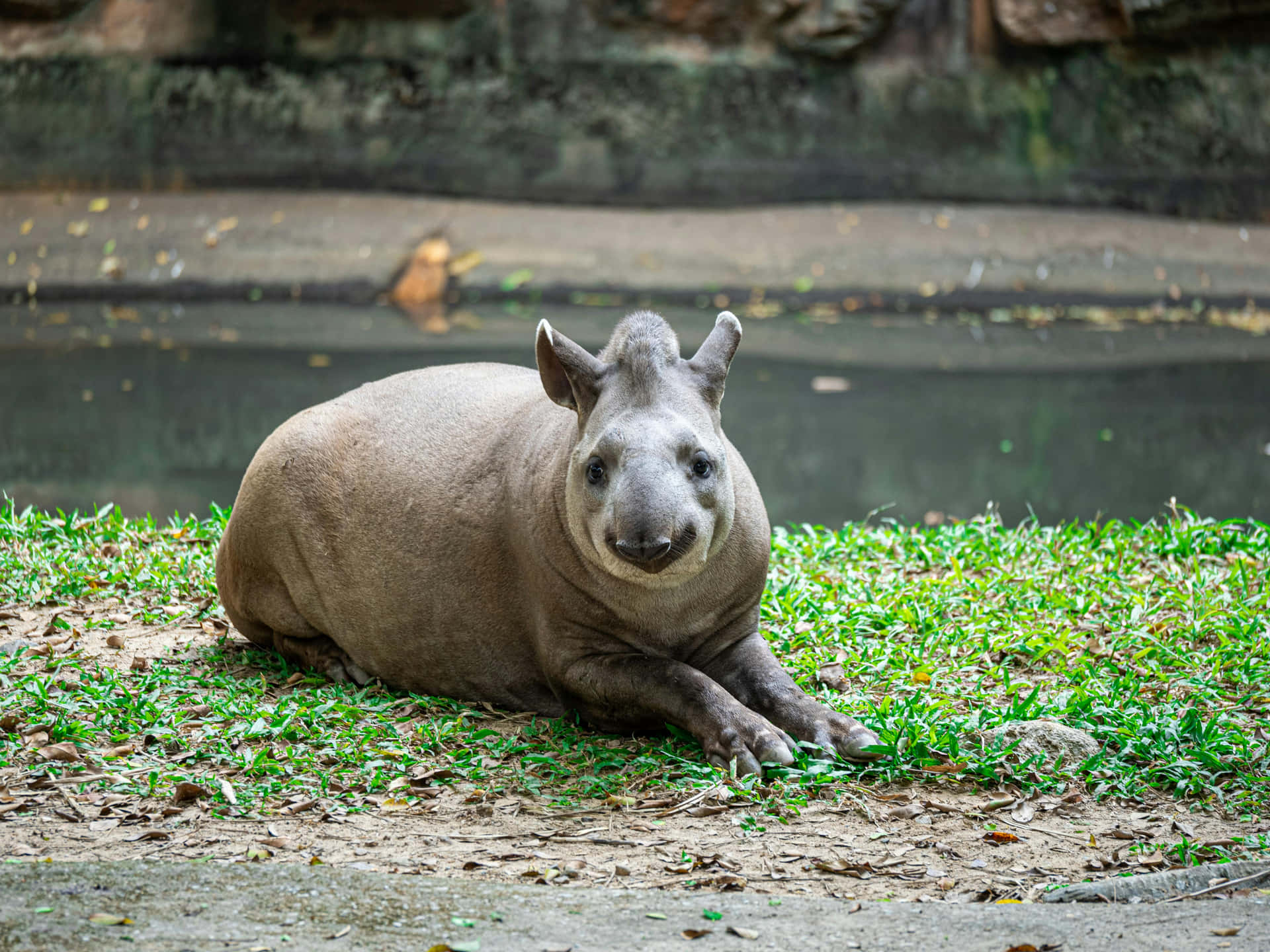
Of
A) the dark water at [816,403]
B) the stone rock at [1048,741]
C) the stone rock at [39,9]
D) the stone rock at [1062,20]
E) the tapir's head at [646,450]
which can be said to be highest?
the stone rock at [39,9]

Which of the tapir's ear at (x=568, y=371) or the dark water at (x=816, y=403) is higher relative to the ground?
the tapir's ear at (x=568, y=371)

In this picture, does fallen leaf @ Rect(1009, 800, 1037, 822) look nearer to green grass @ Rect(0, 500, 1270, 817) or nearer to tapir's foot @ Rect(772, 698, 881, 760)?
green grass @ Rect(0, 500, 1270, 817)

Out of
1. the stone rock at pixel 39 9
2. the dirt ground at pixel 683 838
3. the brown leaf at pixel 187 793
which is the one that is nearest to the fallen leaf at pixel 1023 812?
the dirt ground at pixel 683 838

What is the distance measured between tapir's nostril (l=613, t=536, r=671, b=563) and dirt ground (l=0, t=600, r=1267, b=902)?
2.44ft

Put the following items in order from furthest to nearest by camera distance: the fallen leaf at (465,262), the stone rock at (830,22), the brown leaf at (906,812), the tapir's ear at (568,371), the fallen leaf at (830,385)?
the stone rock at (830,22) < the fallen leaf at (465,262) < the fallen leaf at (830,385) < the tapir's ear at (568,371) < the brown leaf at (906,812)

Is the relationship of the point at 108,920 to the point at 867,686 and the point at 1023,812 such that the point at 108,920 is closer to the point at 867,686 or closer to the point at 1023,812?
the point at 1023,812

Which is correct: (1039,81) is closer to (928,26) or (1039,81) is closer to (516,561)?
(928,26)

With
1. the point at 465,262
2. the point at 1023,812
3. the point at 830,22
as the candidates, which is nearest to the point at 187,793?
the point at 1023,812

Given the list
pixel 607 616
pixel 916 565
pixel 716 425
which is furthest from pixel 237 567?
pixel 916 565

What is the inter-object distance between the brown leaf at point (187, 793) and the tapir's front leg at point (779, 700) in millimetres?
1732

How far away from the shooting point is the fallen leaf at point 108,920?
2.95 metres

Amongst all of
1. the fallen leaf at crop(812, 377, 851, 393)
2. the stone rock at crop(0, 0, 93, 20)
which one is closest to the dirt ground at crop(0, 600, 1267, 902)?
the fallen leaf at crop(812, 377, 851, 393)

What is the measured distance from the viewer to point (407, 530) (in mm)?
5016

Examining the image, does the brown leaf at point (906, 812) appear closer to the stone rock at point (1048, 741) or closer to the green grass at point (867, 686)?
the green grass at point (867, 686)
